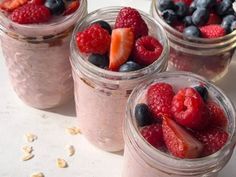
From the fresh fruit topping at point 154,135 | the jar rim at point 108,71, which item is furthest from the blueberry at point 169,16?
the fresh fruit topping at point 154,135

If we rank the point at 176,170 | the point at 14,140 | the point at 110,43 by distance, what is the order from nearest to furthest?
the point at 176,170 < the point at 110,43 < the point at 14,140

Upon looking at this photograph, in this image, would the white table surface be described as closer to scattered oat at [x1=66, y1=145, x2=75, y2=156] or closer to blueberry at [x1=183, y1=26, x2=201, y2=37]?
scattered oat at [x1=66, y1=145, x2=75, y2=156]

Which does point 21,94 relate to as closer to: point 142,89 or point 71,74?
point 71,74

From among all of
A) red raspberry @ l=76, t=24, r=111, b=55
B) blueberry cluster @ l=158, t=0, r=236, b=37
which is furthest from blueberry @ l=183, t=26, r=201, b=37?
red raspberry @ l=76, t=24, r=111, b=55

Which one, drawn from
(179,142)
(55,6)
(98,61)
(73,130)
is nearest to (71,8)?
(55,6)

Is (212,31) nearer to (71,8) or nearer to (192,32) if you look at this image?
(192,32)

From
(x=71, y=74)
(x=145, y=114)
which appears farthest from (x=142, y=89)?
(x=71, y=74)

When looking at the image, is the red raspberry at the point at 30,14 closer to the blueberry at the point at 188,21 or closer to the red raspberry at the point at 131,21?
the red raspberry at the point at 131,21
